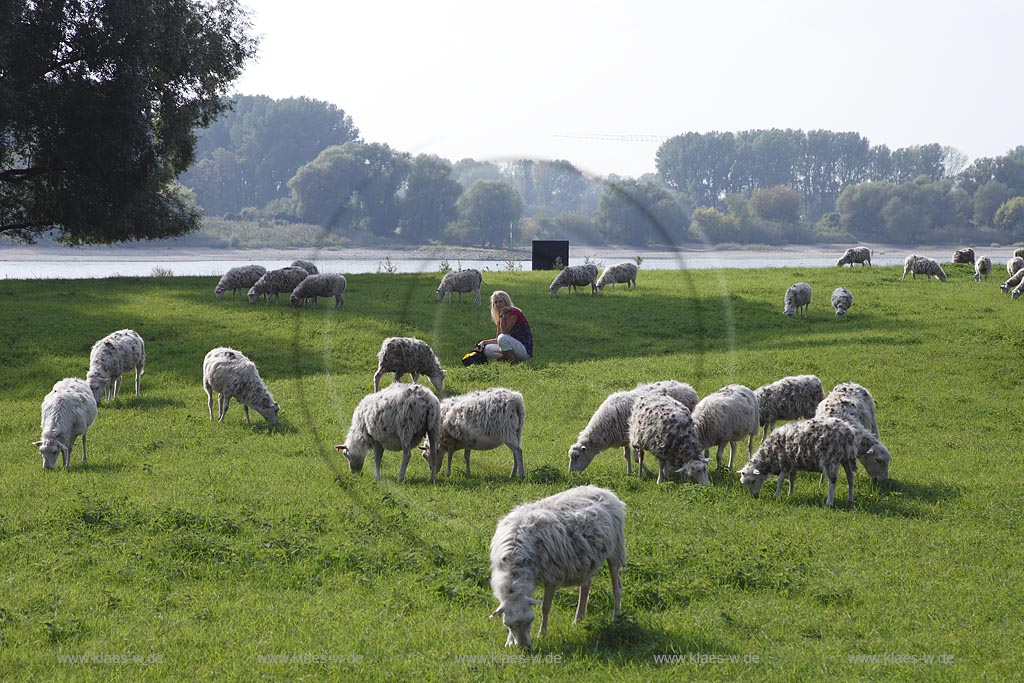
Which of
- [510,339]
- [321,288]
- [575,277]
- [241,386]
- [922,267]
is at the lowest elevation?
[241,386]

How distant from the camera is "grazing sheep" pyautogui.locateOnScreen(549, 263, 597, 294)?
35.9m

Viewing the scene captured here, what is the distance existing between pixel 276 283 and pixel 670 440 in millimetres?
23790

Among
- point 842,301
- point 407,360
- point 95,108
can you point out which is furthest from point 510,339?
point 95,108

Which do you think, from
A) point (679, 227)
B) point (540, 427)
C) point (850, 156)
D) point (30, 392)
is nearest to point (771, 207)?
point (540, 427)

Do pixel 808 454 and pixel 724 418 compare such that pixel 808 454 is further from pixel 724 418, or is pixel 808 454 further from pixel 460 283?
pixel 460 283

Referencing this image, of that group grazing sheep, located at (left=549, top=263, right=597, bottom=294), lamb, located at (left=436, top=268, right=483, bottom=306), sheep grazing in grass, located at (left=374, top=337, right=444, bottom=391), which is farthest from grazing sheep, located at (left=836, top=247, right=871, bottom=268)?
sheep grazing in grass, located at (left=374, top=337, right=444, bottom=391)

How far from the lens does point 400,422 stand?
41.3 ft

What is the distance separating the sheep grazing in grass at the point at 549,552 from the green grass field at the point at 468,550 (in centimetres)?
36

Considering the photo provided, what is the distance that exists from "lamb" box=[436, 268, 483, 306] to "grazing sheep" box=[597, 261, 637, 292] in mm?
7393

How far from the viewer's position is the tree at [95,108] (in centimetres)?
3083

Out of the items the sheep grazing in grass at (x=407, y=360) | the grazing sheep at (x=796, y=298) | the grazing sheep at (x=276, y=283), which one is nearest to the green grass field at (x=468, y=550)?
the sheep grazing in grass at (x=407, y=360)

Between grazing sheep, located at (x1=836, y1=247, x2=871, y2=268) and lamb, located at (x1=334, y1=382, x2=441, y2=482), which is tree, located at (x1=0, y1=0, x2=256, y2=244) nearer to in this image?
lamb, located at (x1=334, y1=382, x2=441, y2=482)

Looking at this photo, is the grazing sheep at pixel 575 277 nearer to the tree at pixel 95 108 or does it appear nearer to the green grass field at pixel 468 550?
the green grass field at pixel 468 550

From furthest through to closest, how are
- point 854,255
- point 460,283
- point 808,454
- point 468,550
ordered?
point 854,255 < point 460,283 < point 808,454 < point 468,550
